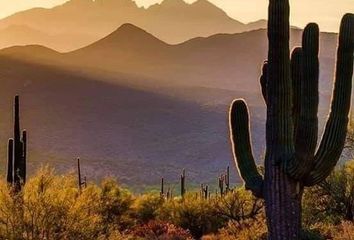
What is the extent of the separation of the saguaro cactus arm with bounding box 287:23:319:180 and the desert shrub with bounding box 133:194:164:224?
110 feet

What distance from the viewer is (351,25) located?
13227 mm

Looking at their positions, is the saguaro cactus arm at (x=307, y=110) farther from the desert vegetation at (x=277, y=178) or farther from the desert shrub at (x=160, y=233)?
the desert shrub at (x=160, y=233)

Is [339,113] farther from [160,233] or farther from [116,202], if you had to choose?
[116,202]

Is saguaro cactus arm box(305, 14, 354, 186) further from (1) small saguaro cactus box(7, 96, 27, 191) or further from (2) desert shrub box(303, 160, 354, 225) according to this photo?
(2) desert shrub box(303, 160, 354, 225)

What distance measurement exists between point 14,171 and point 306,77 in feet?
48.1

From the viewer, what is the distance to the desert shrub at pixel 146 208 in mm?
47541

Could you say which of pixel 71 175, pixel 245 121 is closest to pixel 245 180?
pixel 245 121

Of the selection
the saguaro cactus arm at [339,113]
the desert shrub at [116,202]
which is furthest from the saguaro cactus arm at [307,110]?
the desert shrub at [116,202]

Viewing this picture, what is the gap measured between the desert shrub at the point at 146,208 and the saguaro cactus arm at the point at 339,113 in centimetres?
3381

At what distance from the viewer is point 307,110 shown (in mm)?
13227

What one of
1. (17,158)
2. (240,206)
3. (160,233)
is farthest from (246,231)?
(160,233)

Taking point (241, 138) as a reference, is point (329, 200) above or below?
below

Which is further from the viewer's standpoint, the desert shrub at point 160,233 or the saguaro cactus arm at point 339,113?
the desert shrub at point 160,233

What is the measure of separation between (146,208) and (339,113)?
36814mm
